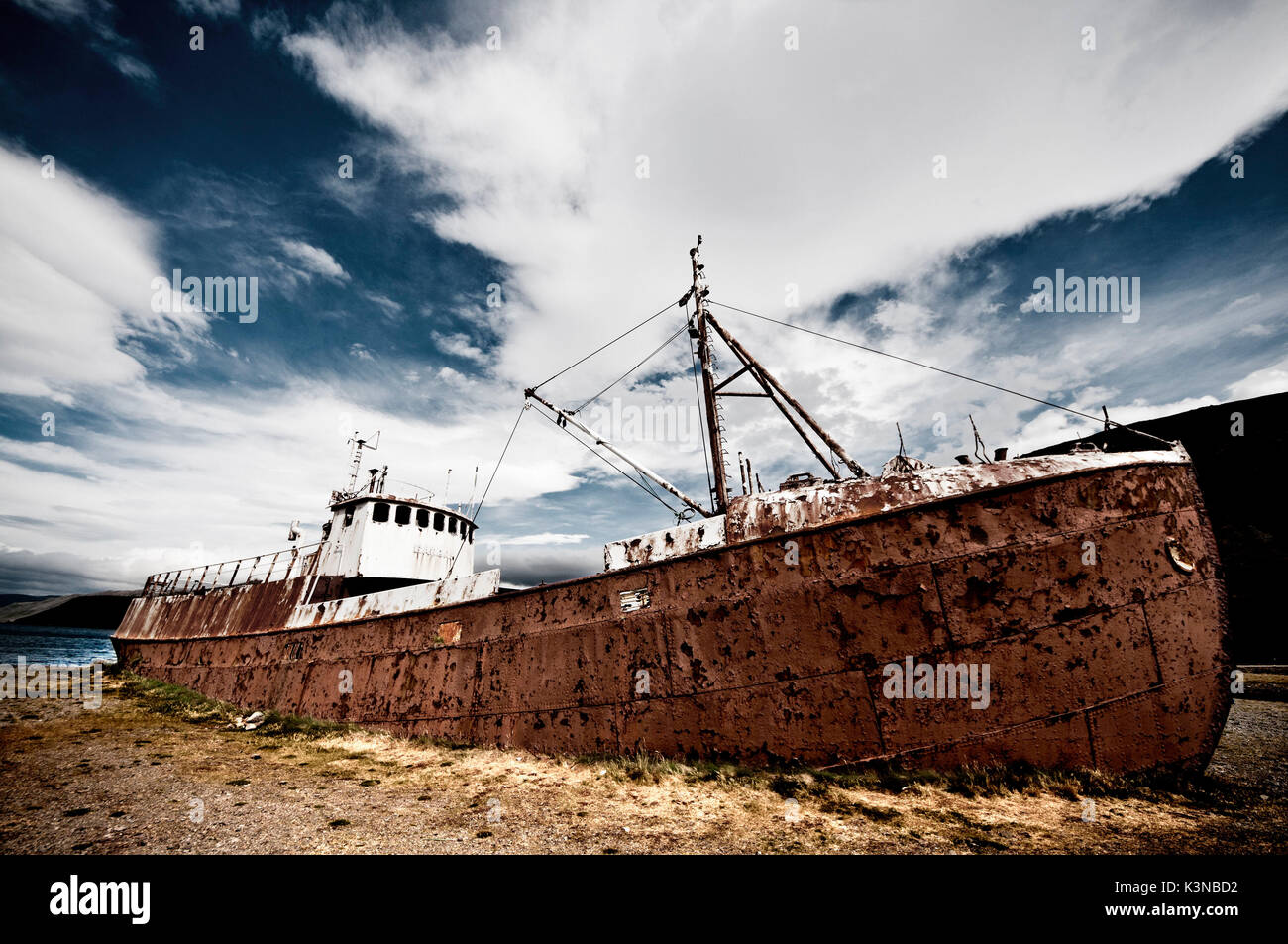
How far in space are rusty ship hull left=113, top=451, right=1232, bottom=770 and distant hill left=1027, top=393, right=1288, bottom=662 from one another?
1430 centimetres

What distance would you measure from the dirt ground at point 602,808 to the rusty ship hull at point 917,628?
341 millimetres

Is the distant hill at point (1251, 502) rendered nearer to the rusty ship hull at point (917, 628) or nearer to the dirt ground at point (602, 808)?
the rusty ship hull at point (917, 628)

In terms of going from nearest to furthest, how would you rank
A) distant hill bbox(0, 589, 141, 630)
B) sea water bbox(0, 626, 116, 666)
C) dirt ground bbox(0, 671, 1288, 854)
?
dirt ground bbox(0, 671, 1288, 854) < sea water bbox(0, 626, 116, 666) < distant hill bbox(0, 589, 141, 630)

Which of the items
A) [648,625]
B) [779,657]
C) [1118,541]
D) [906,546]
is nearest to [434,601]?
[648,625]

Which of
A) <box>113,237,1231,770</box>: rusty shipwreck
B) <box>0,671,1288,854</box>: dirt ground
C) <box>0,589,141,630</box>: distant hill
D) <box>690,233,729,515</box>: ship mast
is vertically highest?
<box>690,233,729,515</box>: ship mast

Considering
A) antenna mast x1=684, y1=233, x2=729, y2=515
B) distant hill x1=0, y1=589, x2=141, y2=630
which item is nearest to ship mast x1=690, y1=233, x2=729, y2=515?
antenna mast x1=684, y1=233, x2=729, y2=515

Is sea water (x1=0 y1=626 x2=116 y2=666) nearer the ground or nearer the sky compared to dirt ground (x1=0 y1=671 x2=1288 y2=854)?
nearer the ground

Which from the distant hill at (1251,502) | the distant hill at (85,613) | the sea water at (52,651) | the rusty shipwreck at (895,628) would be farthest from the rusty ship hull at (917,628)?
the distant hill at (85,613)

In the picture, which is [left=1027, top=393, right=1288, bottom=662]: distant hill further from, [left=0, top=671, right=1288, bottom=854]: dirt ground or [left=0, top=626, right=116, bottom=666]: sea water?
[left=0, top=626, right=116, bottom=666]: sea water

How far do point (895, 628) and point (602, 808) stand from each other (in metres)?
3.27

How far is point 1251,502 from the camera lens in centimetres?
1628

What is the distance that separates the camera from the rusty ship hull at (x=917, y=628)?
4.22 m

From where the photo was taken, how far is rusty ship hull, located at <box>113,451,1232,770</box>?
422 centimetres

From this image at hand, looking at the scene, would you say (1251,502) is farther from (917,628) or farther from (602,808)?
(602,808)
